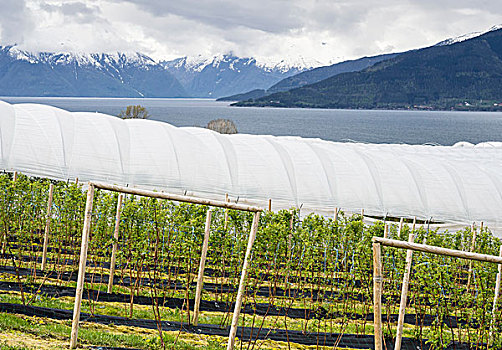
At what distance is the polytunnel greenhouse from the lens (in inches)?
347

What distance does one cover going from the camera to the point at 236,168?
21.1 m

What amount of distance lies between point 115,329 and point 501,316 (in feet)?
20.4

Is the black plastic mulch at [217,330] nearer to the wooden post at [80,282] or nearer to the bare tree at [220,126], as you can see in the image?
the wooden post at [80,282]

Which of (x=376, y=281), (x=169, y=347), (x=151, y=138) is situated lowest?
(x=169, y=347)

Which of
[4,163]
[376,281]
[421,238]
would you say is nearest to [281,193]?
[421,238]

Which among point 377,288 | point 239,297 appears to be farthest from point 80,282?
point 377,288

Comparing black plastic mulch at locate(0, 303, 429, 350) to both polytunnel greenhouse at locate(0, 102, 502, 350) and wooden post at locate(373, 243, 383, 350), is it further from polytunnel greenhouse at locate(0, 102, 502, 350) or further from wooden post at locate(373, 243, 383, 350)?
wooden post at locate(373, 243, 383, 350)

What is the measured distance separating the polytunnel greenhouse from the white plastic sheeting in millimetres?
65

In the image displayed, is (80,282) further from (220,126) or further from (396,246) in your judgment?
(220,126)

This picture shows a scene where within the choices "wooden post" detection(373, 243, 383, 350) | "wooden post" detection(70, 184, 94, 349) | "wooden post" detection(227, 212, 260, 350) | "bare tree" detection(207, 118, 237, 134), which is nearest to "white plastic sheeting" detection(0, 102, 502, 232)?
"wooden post" detection(70, 184, 94, 349)

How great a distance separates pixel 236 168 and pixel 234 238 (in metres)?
10.2

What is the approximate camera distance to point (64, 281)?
38.0ft

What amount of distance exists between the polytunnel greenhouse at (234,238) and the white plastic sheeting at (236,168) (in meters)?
0.06

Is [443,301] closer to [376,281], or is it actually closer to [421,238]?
[376,281]
